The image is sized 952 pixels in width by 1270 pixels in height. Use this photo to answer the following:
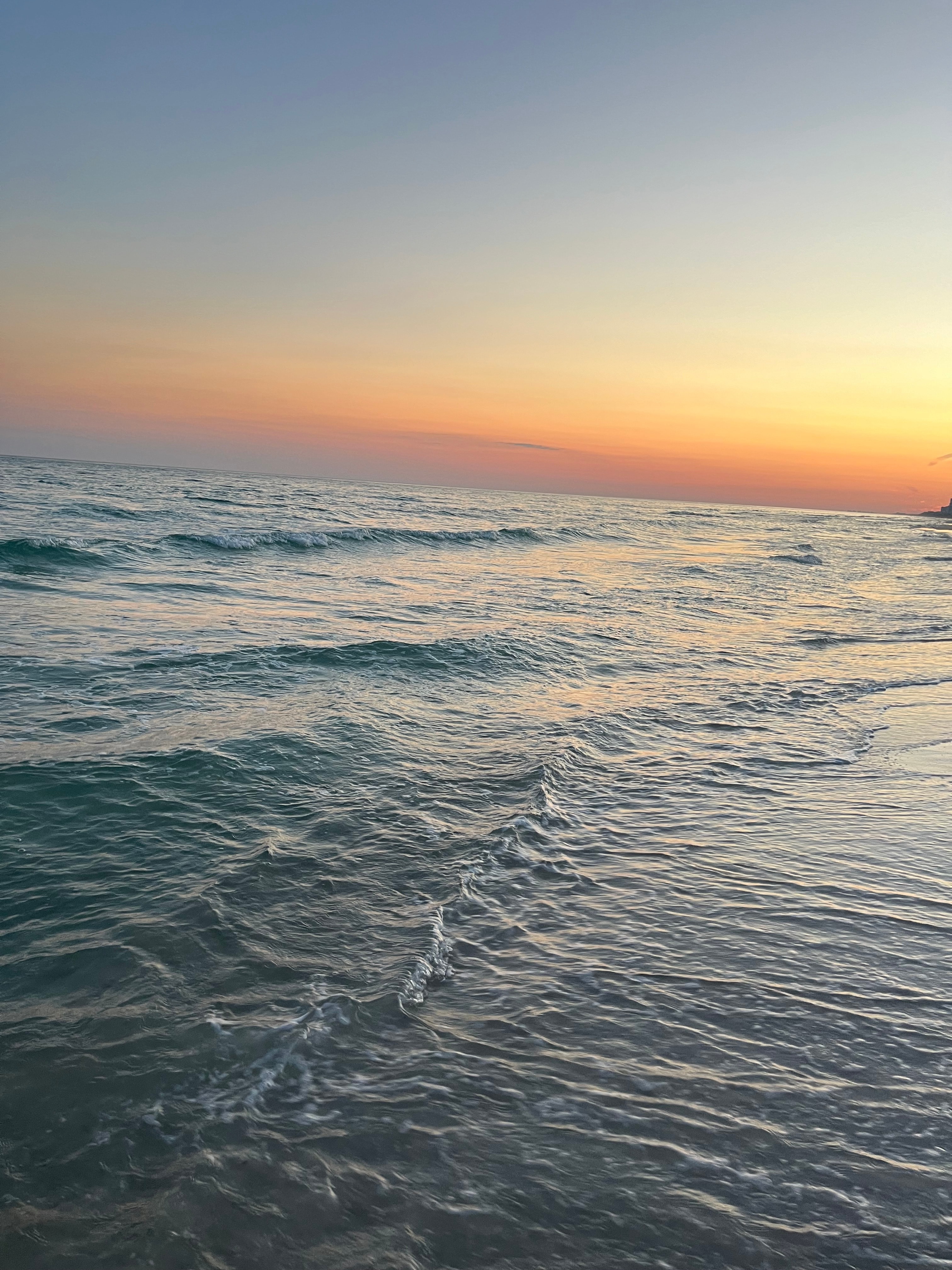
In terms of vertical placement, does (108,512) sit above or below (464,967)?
above

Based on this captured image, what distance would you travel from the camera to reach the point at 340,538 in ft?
112

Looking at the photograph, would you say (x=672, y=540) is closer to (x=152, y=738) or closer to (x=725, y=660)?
(x=725, y=660)

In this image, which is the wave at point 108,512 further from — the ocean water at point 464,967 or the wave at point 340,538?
the ocean water at point 464,967

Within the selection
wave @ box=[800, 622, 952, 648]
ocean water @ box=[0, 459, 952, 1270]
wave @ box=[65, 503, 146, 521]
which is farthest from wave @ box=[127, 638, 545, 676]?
wave @ box=[65, 503, 146, 521]

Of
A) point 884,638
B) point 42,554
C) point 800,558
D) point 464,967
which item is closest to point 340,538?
point 42,554

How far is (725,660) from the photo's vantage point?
1398cm

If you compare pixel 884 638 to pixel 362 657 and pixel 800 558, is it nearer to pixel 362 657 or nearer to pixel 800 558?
pixel 362 657

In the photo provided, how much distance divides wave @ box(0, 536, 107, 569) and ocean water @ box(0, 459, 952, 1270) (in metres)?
10.2

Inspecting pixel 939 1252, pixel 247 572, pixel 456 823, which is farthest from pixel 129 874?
pixel 247 572

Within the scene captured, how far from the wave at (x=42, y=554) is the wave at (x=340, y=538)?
17.4ft

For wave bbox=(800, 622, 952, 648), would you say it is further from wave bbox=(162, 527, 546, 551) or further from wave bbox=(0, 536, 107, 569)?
wave bbox=(162, 527, 546, 551)

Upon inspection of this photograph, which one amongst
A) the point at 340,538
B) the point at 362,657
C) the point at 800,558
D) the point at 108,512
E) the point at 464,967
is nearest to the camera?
the point at 464,967

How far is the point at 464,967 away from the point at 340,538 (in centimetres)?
3108

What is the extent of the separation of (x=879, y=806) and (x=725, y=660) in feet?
23.7
